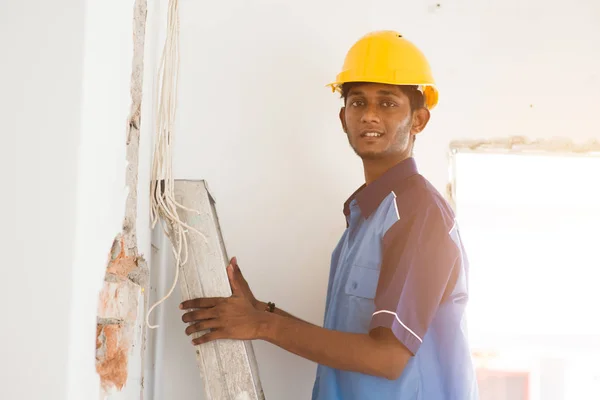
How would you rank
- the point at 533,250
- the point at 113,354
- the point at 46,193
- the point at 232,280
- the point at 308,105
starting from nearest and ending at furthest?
1. the point at 46,193
2. the point at 113,354
3. the point at 232,280
4. the point at 308,105
5. the point at 533,250

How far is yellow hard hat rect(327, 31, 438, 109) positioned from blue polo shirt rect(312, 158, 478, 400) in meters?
0.25

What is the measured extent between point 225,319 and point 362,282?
15.0 inches

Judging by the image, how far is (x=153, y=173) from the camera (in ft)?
5.82

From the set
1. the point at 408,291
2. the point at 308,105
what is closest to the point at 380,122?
the point at 308,105

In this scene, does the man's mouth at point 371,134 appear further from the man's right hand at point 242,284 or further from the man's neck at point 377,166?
the man's right hand at point 242,284

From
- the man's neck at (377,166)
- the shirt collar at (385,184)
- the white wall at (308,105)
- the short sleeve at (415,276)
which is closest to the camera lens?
the short sleeve at (415,276)

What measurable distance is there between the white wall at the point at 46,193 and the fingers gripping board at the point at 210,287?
1.67 feet

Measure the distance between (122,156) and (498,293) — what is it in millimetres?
1524

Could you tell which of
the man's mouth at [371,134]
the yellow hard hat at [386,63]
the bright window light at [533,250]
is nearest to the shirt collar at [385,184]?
the man's mouth at [371,134]

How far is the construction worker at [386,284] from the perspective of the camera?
1547mm

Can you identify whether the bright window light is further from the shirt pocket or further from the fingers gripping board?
the fingers gripping board

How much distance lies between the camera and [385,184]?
5.99 ft

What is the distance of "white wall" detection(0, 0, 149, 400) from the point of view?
1.05 metres

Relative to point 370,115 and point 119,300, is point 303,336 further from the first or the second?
point 370,115
